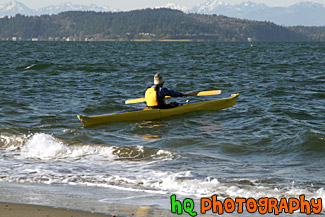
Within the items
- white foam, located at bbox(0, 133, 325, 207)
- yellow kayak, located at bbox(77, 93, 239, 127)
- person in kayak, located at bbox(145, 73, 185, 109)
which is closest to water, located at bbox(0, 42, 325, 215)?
white foam, located at bbox(0, 133, 325, 207)

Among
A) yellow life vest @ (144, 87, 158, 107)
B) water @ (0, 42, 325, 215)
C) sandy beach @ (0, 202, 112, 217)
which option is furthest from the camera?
yellow life vest @ (144, 87, 158, 107)

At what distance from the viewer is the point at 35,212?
483 cm

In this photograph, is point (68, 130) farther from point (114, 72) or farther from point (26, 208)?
point (114, 72)

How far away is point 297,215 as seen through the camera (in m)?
5.12

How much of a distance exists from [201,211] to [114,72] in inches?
879

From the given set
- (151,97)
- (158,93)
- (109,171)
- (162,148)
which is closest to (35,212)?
(109,171)

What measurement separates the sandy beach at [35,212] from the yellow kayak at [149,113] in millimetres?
6202

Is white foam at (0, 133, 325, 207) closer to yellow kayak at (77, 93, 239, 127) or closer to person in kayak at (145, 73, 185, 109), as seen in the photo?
yellow kayak at (77, 93, 239, 127)

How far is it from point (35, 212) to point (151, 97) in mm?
7804

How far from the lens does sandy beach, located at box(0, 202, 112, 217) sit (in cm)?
475

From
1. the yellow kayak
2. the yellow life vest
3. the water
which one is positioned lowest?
the water

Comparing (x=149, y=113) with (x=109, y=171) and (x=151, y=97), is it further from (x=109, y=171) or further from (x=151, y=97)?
(x=109, y=171)

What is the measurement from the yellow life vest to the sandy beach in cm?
742

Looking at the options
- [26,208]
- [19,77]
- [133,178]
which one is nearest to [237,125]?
[133,178]
